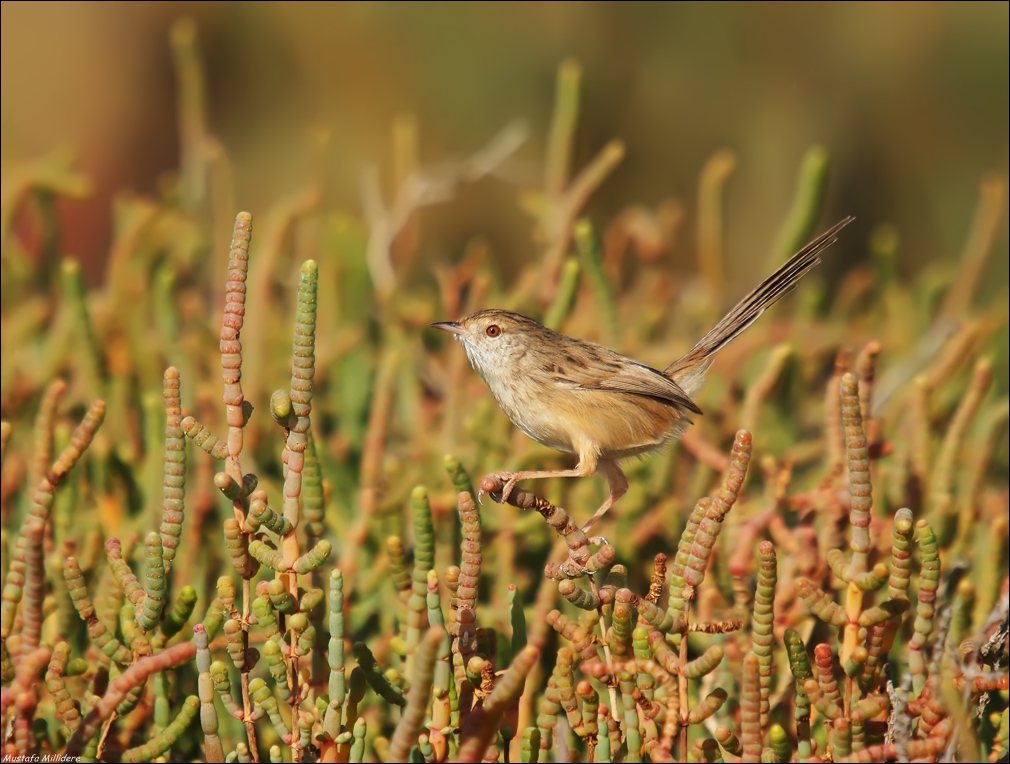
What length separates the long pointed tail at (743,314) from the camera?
10.0 feet

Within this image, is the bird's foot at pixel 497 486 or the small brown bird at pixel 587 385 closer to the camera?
the bird's foot at pixel 497 486

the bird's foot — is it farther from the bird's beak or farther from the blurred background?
the blurred background

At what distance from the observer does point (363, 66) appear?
6758 mm

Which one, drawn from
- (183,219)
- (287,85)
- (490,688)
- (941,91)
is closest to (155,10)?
(287,85)

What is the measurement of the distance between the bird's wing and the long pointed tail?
0.69 ft

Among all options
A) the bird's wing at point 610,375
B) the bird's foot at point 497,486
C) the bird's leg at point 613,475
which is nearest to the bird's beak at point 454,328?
the bird's wing at point 610,375

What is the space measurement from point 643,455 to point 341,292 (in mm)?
1521

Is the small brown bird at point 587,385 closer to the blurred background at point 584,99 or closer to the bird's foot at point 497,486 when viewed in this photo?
the bird's foot at point 497,486

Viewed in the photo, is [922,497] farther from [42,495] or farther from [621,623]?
[42,495]

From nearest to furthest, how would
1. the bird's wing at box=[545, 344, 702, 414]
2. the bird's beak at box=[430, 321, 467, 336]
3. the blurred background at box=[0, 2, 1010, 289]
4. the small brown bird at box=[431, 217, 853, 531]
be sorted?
the small brown bird at box=[431, 217, 853, 531] → the bird's wing at box=[545, 344, 702, 414] → the bird's beak at box=[430, 321, 467, 336] → the blurred background at box=[0, 2, 1010, 289]

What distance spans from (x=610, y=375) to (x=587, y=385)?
0.28ft

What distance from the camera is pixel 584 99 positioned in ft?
20.5

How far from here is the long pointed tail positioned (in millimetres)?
3059

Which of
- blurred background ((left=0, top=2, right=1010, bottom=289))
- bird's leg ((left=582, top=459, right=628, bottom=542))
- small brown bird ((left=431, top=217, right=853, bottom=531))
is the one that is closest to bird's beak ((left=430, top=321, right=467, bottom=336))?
small brown bird ((left=431, top=217, right=853, bottom=531))
